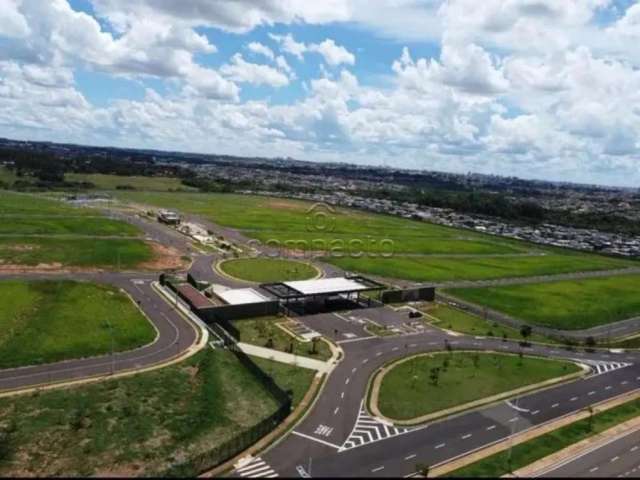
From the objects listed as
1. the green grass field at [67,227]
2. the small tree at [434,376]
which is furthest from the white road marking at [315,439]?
the green grass field at [67,227]

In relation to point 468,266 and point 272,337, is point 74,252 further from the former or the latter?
point 468,266

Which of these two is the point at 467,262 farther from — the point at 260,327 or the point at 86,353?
the point at 86,353

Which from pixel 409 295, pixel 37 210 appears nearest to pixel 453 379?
pixel 409 295

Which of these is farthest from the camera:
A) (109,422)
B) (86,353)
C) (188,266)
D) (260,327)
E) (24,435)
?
(188,266)

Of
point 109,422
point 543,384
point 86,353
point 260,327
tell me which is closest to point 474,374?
point 543,384

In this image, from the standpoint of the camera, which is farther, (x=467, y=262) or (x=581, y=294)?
(x=467, y=262)

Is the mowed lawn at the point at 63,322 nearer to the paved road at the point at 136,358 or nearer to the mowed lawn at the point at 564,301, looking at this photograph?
the paved road at the point at 136,358
